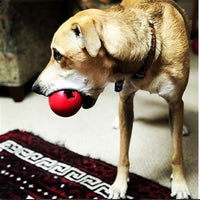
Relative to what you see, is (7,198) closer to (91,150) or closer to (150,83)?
(91,150)

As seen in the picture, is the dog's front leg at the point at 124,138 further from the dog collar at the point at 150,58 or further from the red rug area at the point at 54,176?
the dog collar at the point at 150,58

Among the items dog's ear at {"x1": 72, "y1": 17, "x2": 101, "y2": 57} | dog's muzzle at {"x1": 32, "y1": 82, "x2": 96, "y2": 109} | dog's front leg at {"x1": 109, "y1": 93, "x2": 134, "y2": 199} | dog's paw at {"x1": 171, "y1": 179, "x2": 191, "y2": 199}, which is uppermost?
dog's ear at {"x1": 72, "y1": 17, "x2": 101, "y2": 57}

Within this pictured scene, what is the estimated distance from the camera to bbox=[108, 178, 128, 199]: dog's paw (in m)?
1.31

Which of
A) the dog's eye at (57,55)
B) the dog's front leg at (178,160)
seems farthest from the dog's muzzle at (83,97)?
the dog's front leg at (178,160)

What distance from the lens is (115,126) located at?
73.0 inches

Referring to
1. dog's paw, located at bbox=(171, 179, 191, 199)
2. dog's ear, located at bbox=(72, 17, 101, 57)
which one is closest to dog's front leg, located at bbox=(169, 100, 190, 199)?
dog's paw, located at bbox=(171, 179, 191, 199)

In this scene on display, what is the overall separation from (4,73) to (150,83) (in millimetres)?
1199

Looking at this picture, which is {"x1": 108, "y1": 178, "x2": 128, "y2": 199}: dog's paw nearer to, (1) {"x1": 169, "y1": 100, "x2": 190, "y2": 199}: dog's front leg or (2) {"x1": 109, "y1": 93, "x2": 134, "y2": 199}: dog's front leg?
(2) {"x1": 109, "y1": 93, "x2": 134, "y2": 199}: dog's front leg

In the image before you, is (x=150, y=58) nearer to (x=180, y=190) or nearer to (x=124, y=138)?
(x=124, y=138)

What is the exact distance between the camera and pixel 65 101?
1.09 metres

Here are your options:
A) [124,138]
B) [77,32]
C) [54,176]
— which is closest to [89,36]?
[77,32]

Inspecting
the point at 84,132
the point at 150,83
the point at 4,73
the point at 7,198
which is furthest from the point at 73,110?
the point at 4,73

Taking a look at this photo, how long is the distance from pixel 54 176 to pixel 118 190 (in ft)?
0.89

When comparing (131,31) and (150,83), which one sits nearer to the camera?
(131,31)
